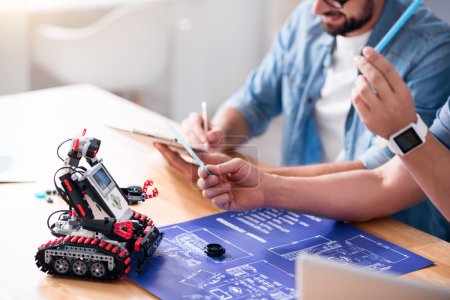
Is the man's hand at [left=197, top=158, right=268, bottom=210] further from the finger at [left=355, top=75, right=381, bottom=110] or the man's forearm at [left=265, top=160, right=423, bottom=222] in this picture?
the finger at [left=355, top=75, right=381, bottom=110]

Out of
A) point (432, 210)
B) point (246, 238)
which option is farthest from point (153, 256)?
point (432, 210)

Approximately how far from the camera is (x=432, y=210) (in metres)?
1.99

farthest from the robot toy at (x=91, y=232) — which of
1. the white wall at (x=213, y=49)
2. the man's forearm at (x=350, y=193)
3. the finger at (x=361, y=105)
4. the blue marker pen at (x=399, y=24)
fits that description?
the white wall at (x=213, y=49)

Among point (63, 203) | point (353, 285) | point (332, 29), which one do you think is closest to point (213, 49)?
point (332, 29)

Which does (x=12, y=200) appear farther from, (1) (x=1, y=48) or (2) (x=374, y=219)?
(1) (x=1, y=48)

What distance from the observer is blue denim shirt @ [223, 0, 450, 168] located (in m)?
1.89

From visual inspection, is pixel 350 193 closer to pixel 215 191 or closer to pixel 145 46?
pixel 215 191

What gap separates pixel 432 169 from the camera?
1.57m

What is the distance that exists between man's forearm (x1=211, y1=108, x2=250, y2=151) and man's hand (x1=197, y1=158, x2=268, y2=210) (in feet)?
1.79

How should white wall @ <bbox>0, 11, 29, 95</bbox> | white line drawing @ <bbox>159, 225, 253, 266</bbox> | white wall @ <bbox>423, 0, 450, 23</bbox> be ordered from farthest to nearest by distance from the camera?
1. white wall @ <bbox>0, 11, 29, 95</bbox>
2. white wall @ <bbox>423, 0, 450, 23</bbox>
3. white line drawing @ <bbox>159, 225, 253, 266</bbox>

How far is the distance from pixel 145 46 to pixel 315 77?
143 cm

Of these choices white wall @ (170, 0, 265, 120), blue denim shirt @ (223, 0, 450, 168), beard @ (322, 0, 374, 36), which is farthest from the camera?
white wall @ (170, 0, 265, 120)

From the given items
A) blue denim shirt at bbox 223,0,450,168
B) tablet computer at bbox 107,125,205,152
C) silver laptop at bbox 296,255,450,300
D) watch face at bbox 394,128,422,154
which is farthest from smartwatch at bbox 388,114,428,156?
silver laptop at bbox 296,255,450,300

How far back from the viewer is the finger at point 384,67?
152 centimetres
